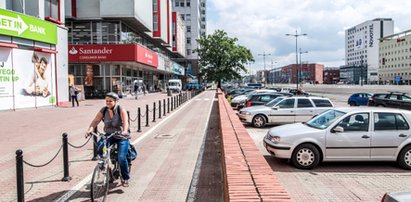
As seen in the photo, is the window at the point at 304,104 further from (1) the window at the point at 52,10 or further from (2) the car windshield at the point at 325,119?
(1) the window at the point at 52,10

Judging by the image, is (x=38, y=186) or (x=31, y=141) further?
(x=31, y=141)

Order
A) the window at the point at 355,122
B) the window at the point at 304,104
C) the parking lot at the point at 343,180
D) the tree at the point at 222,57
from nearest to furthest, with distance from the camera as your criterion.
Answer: the parking lot at the point at 343,180
the window at the point at 355,122
the window at the point at 304,104
the tree at the point at 222,57

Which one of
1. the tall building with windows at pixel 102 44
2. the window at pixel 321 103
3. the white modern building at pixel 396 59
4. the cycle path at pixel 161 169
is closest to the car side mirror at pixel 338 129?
the cycle path at pixel 161 169

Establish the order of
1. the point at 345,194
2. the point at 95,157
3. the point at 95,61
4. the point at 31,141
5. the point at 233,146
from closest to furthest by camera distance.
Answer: the point at 345,194 < the point at 233,146 < the point at 95,157 < the point at 31,141 < the point at 95,61

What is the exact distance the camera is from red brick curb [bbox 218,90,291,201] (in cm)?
456

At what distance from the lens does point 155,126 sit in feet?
57.0

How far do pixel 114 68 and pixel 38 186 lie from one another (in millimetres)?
37551

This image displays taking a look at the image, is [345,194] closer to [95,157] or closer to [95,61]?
[95,157]

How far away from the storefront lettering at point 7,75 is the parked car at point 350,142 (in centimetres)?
1916

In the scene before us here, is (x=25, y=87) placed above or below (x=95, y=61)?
below

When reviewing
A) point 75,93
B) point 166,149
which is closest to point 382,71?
point 75,93

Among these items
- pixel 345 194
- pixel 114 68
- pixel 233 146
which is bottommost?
pixel 345 194

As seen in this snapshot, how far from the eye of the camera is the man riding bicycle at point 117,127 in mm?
6707

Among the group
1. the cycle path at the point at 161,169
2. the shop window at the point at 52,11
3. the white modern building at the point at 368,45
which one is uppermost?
the white modern building at the point at 368,45
